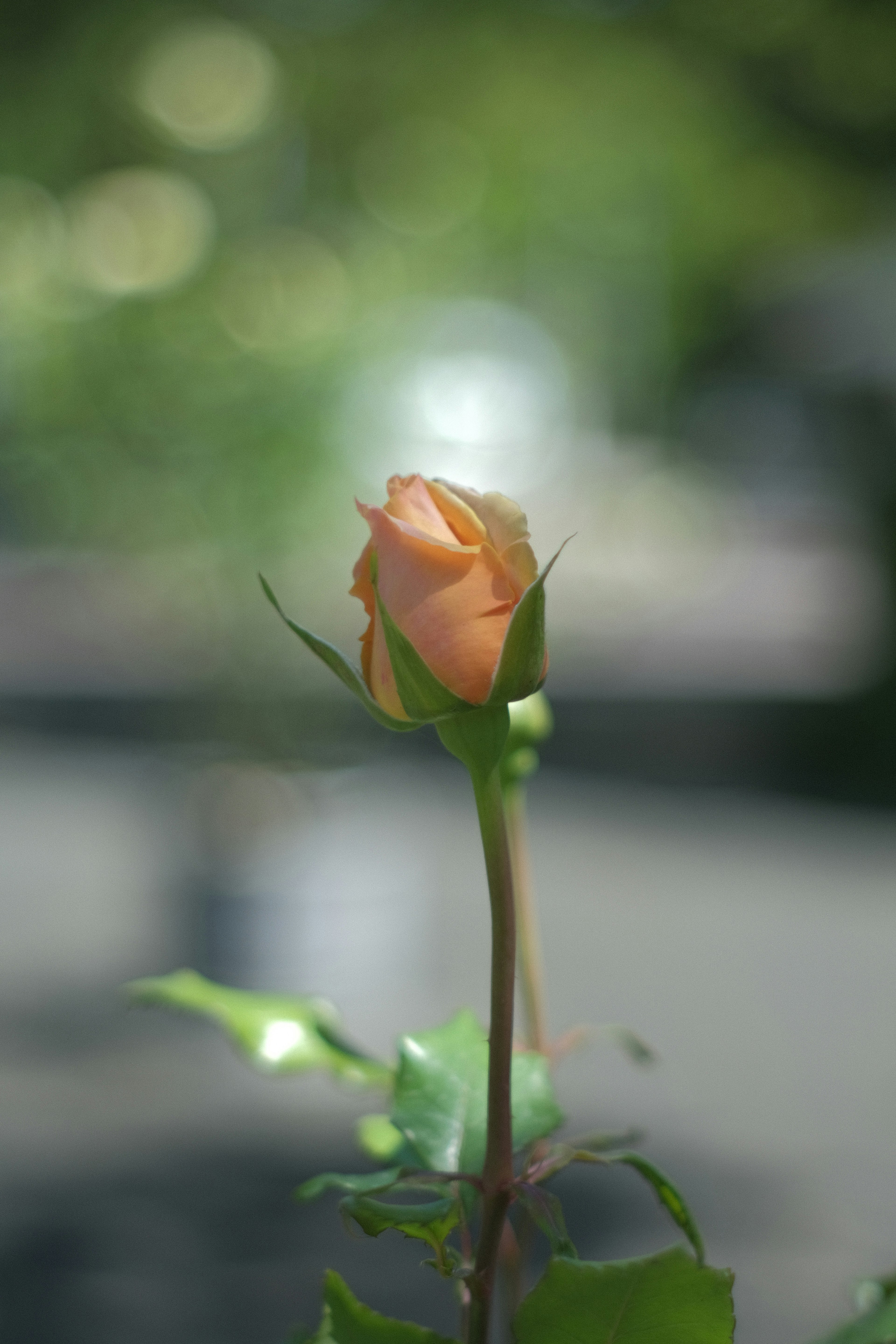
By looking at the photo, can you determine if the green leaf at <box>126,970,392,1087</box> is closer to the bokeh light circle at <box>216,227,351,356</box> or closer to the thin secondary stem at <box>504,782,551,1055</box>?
the thin secondary stem at <box>504,782,551,1055</box>

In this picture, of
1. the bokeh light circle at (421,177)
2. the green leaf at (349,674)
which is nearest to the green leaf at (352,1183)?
the green leaf at (349,674)

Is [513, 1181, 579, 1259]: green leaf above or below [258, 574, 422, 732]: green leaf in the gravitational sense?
below

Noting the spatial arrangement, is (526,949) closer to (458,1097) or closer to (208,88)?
A: (458,1097)

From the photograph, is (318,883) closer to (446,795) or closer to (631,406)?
(446,795)

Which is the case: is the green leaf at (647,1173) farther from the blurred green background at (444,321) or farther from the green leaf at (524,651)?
the blurred green background at (444,321)

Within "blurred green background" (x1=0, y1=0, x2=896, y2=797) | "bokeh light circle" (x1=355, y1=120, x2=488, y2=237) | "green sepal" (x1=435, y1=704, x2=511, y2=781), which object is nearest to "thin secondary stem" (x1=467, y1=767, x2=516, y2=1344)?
"green sepal" (x1=435, y1=704, x2=511, y2=781)

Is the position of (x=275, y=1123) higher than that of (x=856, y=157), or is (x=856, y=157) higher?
(x=856, y=157)

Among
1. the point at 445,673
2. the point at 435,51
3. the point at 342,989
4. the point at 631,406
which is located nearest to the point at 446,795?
the point at 342,989
